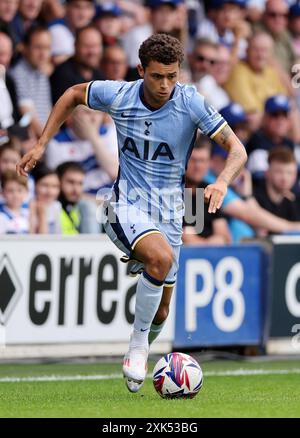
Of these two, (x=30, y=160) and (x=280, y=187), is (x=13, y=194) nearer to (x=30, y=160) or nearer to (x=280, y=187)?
(x=30, y=160)

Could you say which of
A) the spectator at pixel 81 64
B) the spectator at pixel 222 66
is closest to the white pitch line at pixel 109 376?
the spectator at pixel 81 64

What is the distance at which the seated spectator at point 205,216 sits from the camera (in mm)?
12289

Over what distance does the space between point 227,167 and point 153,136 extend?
64cm

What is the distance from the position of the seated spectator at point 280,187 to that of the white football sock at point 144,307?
5565 millimetres

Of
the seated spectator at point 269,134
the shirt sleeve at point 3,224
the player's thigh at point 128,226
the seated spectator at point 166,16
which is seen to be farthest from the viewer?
the seated spectator at point 166,16

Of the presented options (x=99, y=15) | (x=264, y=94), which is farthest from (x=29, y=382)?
(x=264, y=94)

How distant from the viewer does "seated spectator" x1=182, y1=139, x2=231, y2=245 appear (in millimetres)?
12289

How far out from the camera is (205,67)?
14484 millimetres

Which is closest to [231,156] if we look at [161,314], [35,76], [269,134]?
[161,314]

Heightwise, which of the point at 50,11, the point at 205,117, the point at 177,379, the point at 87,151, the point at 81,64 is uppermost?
the point at 50,11

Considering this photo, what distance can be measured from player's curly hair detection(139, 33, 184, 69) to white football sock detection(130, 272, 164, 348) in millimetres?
1413

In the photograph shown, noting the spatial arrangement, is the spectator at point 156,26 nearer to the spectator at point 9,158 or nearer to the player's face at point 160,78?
the spectator at point 9,158

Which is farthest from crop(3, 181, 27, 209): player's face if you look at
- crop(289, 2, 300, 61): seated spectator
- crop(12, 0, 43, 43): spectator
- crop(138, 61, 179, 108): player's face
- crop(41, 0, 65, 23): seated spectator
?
crop(289, 2, 300, 61): seated spectator

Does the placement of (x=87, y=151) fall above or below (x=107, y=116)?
below
